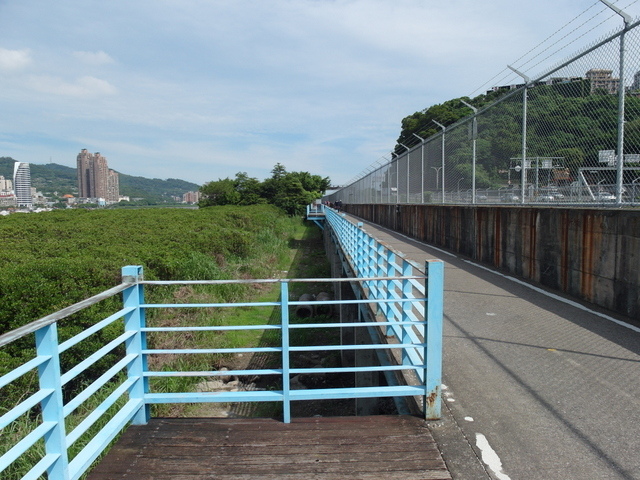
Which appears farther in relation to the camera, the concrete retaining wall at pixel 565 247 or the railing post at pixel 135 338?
the concrete retaining wall at pixel 565 247

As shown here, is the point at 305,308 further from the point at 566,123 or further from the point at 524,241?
the point at 566,123

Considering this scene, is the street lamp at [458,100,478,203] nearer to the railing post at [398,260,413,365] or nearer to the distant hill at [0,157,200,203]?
the railing post at [398,260,413,365]

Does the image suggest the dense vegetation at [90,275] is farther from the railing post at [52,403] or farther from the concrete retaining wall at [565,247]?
the concrete retaining wall at [565,247]

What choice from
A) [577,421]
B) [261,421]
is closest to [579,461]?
[577,421]

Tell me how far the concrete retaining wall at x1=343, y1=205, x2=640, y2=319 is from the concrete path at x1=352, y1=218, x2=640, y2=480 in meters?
0.50

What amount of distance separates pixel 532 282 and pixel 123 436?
777 centimetres

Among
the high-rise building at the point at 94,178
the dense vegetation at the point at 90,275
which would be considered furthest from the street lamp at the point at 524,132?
the high-rise building at the point at 94,178

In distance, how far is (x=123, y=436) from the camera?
370 cm

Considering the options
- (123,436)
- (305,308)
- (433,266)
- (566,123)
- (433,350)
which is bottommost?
(305,308)

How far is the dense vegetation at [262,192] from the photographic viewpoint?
62.8 meters

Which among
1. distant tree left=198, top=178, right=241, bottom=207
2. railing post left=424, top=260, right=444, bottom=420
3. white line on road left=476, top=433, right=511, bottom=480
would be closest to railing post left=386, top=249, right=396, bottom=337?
railing post left=424, top=260, right=444, bottom=420

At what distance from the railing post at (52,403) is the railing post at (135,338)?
106cm

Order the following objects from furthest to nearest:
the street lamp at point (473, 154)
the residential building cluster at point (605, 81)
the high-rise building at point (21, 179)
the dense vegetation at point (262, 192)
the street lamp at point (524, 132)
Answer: the high-rise building at point (21, 179) < the dense vegetation at point (262, 192) < the street lamp at point (473, 154) < the street lamp at point (524, 132) < the residential building cluster at point (605, 81)

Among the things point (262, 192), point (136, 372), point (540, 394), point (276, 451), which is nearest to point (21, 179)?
point (262, 192)
